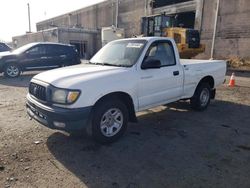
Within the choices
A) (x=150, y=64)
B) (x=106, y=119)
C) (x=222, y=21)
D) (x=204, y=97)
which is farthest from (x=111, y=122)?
(x=222, y=21)

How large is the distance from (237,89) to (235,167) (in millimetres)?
7357

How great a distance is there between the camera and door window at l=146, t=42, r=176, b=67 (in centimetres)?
543

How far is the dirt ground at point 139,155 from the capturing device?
3.51m

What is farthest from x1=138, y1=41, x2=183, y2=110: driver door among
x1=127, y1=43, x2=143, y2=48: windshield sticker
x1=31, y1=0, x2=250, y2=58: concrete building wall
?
x1=31, y1=0, x2=250, y2=58: concrete building wall

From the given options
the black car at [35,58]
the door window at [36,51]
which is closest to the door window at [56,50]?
the black car at [35,58]

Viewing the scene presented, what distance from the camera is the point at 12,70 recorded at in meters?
13.2

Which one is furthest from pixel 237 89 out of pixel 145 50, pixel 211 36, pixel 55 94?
pixel 211 36

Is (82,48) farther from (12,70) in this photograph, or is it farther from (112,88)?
(112,88)

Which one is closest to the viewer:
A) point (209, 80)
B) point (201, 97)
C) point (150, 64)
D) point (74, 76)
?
point (74, 76)

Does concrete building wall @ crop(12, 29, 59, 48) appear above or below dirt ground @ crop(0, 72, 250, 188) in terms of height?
above

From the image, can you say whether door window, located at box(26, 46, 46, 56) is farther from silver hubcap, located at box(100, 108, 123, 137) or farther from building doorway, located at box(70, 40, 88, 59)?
building doorway, located at box(70, 40, 88, 59)

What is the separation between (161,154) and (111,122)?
1.06m

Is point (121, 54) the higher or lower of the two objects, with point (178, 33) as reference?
lower

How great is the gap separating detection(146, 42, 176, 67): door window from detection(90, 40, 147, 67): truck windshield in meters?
0.26
